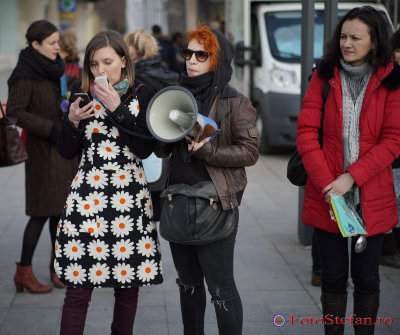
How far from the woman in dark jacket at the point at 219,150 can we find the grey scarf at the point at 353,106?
1.45 ft

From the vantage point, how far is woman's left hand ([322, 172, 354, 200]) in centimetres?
340

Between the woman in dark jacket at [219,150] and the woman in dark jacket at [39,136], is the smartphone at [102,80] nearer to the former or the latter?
the woman in dark jacket at [219,150]

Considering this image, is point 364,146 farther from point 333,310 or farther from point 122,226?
point 122,226

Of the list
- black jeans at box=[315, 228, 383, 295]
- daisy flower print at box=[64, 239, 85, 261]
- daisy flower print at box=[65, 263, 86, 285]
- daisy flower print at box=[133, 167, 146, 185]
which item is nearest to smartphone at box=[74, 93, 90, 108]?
daisy flower print at box=[133, 167, 146, 185]

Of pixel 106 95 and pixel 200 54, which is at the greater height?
pixel 200 54

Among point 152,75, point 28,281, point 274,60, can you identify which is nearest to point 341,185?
point 152,75

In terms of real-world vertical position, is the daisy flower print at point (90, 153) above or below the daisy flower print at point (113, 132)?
below

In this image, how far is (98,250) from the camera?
3.38 metres

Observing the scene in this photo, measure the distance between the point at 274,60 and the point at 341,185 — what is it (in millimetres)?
7354

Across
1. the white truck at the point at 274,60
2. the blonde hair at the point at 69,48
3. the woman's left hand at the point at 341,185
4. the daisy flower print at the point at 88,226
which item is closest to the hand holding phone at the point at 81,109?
the daisy flower print at the point at 88,226

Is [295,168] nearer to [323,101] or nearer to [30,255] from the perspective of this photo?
[323,101]

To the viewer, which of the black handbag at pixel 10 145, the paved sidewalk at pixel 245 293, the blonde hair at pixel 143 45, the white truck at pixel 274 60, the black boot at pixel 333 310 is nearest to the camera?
the black boot at pixel 333 310

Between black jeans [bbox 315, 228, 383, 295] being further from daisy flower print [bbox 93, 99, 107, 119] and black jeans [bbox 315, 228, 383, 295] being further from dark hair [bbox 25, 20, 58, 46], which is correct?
dark hair [bbox 25, 20, 58, 46]

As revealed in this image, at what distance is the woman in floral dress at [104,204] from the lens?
3.37 metres
